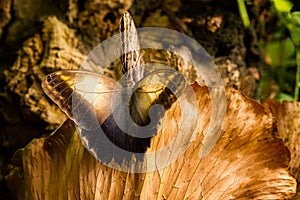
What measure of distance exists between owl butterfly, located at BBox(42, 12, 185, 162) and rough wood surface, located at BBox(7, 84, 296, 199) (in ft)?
0.14

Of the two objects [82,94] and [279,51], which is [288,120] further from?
[279,51]

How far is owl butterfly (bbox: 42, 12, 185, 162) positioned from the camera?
4.67ft

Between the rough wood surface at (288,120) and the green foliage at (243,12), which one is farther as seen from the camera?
the green foliage at (243,12)

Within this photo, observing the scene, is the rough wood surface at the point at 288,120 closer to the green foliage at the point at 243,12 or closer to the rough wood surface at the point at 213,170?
the rough wood surface at the point at 213,170

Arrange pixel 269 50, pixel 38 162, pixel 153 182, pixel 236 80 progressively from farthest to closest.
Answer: pixel 269 50 → pixel 236 80 → pixel 38 162 → pixel 153 182

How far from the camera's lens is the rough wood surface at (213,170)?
1.44m

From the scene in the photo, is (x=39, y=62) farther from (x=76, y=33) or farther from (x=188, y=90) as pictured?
(x=188, y=90)

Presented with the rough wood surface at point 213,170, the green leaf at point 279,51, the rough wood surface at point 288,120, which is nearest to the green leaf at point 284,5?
the rough wood surface at point 288,120

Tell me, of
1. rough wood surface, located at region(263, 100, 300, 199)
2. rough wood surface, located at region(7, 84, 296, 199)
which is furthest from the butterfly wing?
rough wood surface, located at region(263, 100, 300, 199)

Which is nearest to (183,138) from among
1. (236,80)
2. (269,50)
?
(236,80)

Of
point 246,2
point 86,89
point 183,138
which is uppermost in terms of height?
point 246,2

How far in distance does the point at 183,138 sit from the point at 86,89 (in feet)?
0.94

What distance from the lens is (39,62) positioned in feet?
6.87

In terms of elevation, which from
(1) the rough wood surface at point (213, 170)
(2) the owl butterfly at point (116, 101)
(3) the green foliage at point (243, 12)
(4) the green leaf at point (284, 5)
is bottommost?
(1) the rough wood surface at point (213, 170)
